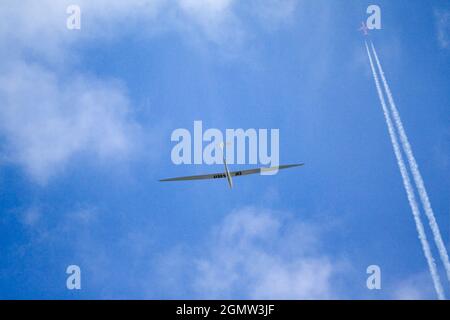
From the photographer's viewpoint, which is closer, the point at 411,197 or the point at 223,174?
the point at 411,197

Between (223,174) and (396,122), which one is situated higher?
(396,122)
